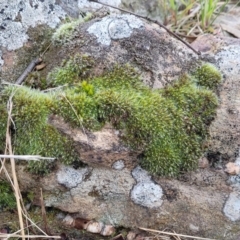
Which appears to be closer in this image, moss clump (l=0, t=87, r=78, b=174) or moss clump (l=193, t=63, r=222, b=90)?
moss clump (l=0, t=87, r=78, b=174)

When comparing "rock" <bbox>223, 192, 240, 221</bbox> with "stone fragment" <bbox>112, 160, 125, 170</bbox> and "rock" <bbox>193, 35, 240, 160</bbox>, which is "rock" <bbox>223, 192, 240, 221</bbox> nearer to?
"rock" <bbox>193, 35, 240, 160</bbox>

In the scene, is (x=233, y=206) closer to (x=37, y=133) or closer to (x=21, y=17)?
(x=37, y=133)

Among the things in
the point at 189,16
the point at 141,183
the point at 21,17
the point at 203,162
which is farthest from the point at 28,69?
the point at 189,16

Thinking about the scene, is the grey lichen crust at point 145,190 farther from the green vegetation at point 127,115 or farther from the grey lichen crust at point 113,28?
the grey lichen crust at point 113,28

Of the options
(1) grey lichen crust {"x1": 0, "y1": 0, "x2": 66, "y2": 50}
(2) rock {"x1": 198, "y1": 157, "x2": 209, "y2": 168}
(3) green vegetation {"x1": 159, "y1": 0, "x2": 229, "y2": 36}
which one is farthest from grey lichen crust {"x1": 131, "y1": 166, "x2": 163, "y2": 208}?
(3) green vegetation {"x1": 159, "y1": 0, "x2": 229, "y2": 36}

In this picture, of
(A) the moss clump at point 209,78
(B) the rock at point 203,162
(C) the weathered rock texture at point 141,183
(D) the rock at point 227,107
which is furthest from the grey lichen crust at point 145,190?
(A) the moss clump at point 209,78
